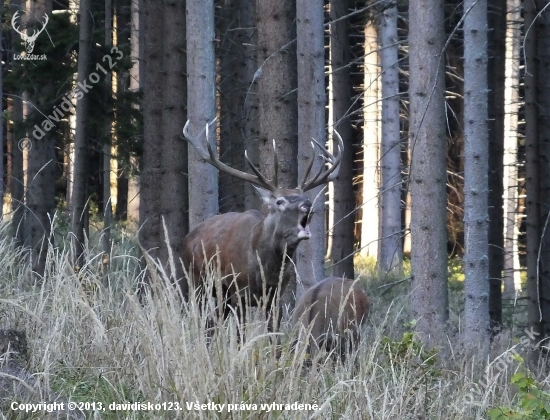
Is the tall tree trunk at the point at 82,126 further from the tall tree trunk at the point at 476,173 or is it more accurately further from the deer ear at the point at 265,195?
the tall tree trunk at the point at 476,173

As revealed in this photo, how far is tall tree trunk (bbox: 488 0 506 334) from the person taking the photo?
1278 centimetres

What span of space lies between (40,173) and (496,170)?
22.3 feet

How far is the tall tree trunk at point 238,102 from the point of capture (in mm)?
15523

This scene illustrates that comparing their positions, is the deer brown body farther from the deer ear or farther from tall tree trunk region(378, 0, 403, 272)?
tall tree trunk region(378, 0, 403, 272)

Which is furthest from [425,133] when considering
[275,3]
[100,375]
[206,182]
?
[100,375]

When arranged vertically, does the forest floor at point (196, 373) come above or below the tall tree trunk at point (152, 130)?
below

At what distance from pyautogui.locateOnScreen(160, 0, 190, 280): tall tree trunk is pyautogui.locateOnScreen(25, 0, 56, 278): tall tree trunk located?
97.1 inches

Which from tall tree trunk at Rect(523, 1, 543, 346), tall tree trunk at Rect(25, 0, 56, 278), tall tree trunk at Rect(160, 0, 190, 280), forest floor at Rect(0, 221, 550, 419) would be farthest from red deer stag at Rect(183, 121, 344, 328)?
tall tree trunk at Rect(25, 0, 56, 278)

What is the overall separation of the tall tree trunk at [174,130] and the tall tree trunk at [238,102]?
8.77 feet

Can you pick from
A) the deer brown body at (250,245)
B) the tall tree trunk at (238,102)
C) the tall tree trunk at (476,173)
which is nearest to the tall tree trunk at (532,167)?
the tall tree trunk at (476,173)

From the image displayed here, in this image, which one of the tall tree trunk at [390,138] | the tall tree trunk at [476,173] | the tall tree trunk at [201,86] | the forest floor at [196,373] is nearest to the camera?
the forest floor at [196,373]

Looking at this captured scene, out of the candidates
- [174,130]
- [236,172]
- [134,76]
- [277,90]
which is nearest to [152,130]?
[174,130]

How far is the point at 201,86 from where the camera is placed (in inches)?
435

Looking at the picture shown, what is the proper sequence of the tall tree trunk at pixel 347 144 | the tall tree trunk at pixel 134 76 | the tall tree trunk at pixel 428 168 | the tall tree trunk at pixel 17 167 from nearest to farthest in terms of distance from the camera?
the tall tree trunk at pixel 428 168, the tall tree trunk at pixel 347 144, the tall tree trunk at pixel 17 167, the tall tree trunk at pixel 134 76
